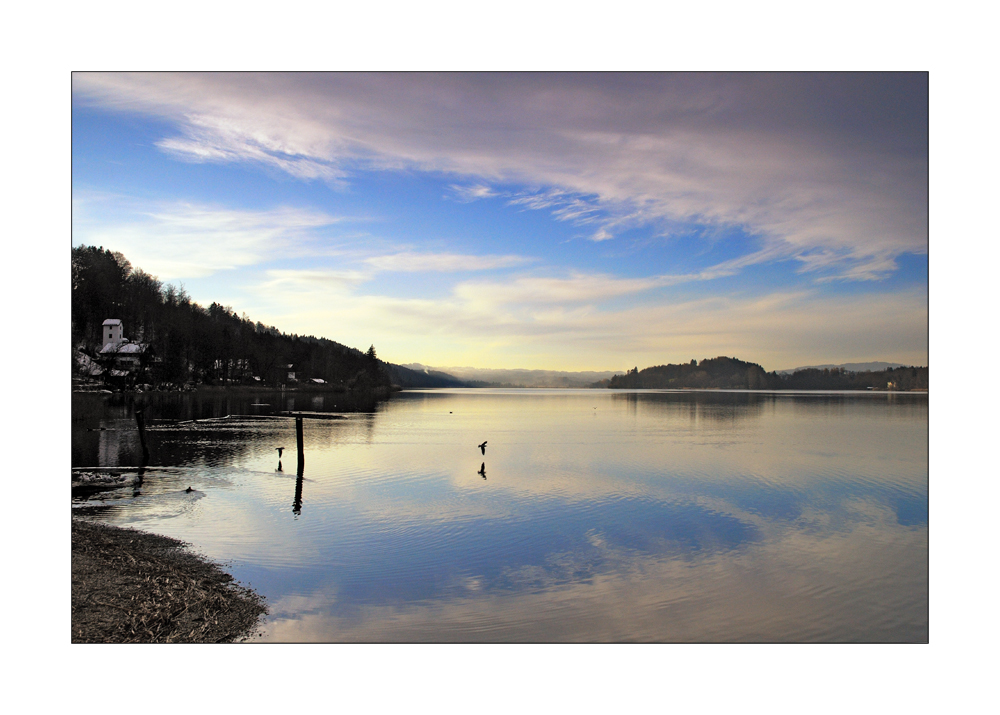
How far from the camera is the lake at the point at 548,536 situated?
7.82 metres

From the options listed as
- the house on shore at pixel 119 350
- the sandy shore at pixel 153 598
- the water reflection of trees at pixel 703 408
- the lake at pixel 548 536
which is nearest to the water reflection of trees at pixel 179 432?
the lake at pixel 548 536

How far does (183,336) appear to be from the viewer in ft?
161

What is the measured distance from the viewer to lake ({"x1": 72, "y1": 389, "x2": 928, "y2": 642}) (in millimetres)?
7816

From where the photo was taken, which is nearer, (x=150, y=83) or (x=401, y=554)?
(x=150, y=83)

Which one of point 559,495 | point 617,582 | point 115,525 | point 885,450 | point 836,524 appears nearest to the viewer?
point 617,582

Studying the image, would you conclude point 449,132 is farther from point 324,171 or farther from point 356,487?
point 356,487

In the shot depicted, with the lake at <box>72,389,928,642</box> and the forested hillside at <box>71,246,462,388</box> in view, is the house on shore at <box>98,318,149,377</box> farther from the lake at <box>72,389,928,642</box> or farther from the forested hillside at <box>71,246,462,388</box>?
the lake at <box>72,389,928,642</box>

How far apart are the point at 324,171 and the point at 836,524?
1564cm

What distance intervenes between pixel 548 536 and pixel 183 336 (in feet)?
160

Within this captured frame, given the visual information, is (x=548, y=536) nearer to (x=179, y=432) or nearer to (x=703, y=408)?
(x=179, y=432)

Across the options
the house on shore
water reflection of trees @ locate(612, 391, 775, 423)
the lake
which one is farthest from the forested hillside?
water reflection of trees @ locate(612, 391, 775, 423)

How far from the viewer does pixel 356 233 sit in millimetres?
14664

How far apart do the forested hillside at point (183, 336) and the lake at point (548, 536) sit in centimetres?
560

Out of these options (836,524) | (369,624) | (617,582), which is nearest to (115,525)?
(369,624)
